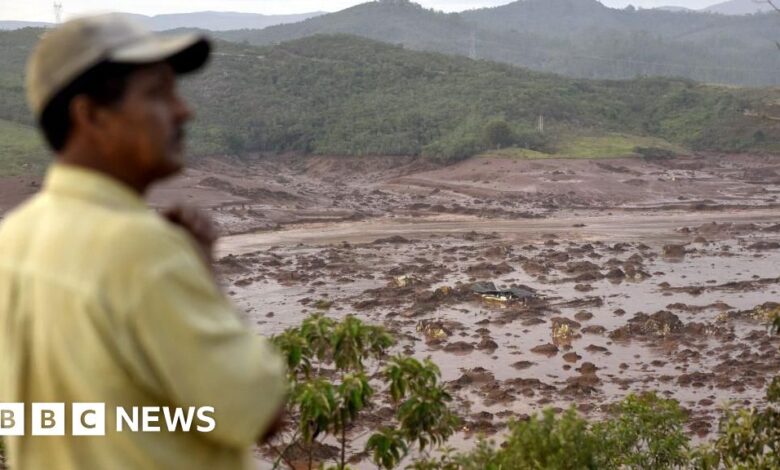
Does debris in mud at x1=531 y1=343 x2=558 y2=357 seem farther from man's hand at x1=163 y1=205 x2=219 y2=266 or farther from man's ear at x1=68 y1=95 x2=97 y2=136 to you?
man's ear at x1=68 y1=95 x2=97 y2=136

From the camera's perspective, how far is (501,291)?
58.8 feet

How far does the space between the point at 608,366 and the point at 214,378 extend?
13182 millimetres

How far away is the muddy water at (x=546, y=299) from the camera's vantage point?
12867mm

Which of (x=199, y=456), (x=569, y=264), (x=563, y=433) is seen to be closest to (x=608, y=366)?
(x=569, y=264)

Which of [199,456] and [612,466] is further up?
[199,456]

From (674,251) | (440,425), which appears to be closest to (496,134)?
(674,251)

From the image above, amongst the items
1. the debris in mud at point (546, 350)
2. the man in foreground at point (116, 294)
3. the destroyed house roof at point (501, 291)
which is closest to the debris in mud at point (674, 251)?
the destroyed house roof at point (501, 291)

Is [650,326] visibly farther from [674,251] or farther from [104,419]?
[104,419]

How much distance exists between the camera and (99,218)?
4.15 feet

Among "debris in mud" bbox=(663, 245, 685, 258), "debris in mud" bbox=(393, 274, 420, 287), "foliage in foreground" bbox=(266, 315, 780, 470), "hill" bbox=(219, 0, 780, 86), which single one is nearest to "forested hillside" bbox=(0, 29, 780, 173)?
"debris in mud" bbox=(663, 245, 685, 258)

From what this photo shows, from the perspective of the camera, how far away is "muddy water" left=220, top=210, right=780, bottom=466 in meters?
12.9

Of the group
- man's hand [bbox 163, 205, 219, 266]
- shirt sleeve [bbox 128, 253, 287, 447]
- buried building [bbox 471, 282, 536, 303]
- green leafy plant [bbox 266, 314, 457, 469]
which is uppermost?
man's hand [bbox 163, 205, 219, 266]

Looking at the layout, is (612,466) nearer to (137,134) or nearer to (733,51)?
(137,134)

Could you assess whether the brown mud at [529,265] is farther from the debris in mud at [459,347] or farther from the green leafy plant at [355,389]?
the green leafy plant at [355,389]
